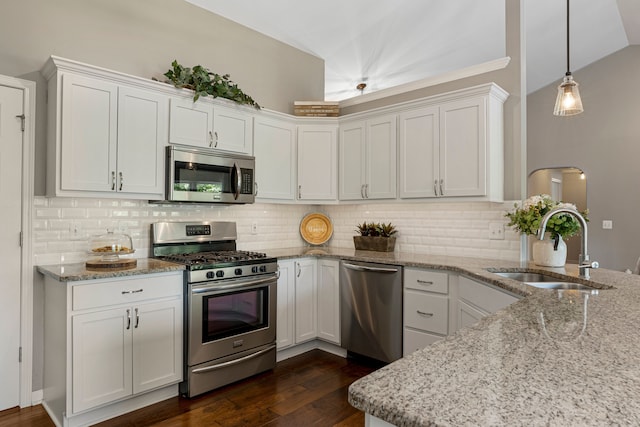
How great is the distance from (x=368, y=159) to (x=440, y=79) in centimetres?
97

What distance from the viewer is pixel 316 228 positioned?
171 inches

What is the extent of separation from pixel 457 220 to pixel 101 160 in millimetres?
2887

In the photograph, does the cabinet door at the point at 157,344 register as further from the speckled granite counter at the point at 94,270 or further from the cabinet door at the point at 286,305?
the cabinet door at the point at 286,305

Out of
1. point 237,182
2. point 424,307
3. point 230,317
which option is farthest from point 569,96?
point 230,317

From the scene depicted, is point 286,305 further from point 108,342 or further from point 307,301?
point 108,342

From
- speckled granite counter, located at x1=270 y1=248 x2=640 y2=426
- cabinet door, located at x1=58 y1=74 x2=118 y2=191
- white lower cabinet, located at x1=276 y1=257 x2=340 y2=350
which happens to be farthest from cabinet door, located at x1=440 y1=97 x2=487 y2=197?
cabinet door, located at x1=58 y1=74 x2=118 y2=191

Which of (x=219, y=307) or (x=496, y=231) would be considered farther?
(x=496, y=231)

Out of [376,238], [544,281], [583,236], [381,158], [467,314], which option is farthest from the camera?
[376,238]

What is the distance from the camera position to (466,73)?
3.45 metres

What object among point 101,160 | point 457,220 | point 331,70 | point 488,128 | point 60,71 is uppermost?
point 331,70

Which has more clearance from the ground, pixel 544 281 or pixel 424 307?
pixel 544 281

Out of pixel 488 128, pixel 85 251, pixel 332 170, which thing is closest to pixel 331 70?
pixel 332 170

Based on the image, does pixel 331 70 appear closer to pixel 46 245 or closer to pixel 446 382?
pixel 46 245

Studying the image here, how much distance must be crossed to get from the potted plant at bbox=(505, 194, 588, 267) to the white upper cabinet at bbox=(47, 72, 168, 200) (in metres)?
2.69
